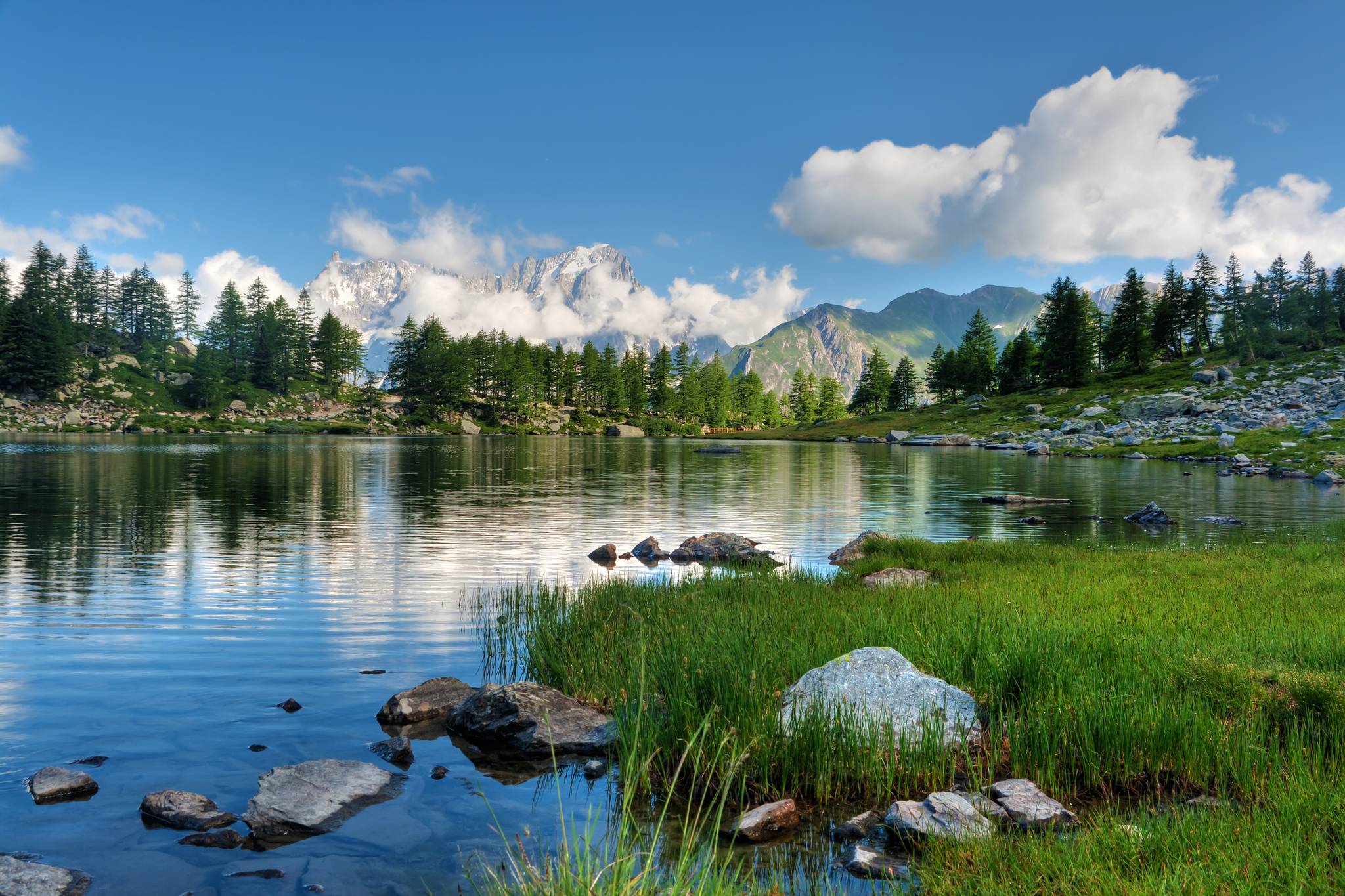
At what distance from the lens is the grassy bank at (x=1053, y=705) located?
5.52 m

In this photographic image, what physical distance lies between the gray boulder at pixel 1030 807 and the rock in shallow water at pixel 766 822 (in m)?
1.97

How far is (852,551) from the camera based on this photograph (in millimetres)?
24656

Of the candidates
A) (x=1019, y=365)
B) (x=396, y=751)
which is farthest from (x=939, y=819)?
(x=1019, y=365)

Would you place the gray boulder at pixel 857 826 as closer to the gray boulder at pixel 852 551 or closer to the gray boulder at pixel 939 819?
the gray boulder at pixel 939 819

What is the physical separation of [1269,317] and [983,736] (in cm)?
14185

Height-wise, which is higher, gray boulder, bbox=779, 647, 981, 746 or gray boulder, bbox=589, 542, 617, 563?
gray boulder, bbox=779, 647, 981, 746

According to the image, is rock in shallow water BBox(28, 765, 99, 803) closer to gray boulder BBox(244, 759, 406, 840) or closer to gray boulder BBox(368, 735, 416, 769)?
gray boulder BBox(244, 759, 406, 840)

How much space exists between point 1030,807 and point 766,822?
2420 millimetres

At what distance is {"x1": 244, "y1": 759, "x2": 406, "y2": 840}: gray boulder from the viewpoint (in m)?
7.55

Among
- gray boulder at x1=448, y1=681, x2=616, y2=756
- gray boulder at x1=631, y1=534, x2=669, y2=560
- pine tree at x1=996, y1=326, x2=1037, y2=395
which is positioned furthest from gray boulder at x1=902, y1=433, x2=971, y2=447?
gray boulder at x1=448, y1=681, x2=616, y2=756

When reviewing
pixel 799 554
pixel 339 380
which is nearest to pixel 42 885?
pixel 799 554

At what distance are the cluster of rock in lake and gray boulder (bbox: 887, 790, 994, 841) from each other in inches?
655

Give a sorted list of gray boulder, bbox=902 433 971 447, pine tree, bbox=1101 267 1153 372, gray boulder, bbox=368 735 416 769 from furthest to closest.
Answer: pine tree, bbox=1101 267 1153 372, gray boulder, bbox=902 433 971 447, gray boulder, bbox=368 735 416 769

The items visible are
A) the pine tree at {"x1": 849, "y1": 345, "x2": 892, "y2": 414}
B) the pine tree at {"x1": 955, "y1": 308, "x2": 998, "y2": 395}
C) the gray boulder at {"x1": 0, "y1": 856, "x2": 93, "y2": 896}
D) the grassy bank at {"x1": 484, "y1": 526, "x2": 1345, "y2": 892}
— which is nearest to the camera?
the grassy bank at {"x1": 484, "y1": 526, "x2": 1345, "y2": 892}
